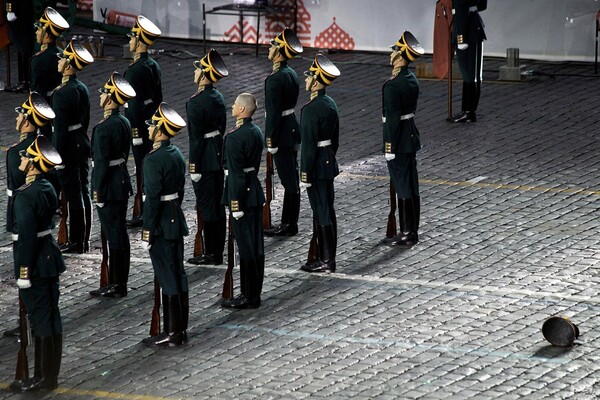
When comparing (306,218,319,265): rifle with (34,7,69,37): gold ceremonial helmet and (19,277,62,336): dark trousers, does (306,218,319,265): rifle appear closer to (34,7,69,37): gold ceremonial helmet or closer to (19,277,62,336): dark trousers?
(19,277,62,336): dark trousers

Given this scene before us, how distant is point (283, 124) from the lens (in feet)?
59.5

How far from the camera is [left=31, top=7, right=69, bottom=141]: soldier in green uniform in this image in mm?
19938

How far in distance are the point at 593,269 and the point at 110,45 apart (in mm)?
14731

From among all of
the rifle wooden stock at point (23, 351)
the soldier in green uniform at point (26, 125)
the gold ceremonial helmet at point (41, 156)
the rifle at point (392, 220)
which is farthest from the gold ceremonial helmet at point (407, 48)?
the rifle wooden stock at point (23, 351)

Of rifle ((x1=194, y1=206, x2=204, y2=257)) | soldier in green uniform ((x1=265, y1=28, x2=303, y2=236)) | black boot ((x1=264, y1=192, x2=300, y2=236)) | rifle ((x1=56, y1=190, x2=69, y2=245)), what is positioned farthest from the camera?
black boot ((x1=264, y1=192, x2=300, y2=236))

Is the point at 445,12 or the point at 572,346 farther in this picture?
the point at 445,12

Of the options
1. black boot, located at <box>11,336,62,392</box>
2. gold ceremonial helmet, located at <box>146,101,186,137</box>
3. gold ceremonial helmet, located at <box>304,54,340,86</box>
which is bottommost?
black boot, located at <box>11,336,62,392</box>

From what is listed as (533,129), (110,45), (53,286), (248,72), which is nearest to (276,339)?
(53,286)

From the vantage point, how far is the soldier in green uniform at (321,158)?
16594 millimetres

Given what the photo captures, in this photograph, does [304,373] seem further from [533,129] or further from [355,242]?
[533,129]

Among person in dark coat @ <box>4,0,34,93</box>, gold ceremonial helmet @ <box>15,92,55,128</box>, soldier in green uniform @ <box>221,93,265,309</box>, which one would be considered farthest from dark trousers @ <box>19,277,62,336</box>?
person in dark coat @ <box>4,0,34,93</box>

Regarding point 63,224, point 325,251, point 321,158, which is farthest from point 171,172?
point 63,224

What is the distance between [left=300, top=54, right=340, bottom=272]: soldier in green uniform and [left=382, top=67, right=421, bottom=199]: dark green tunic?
3.20 ft

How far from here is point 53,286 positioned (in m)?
13.5
